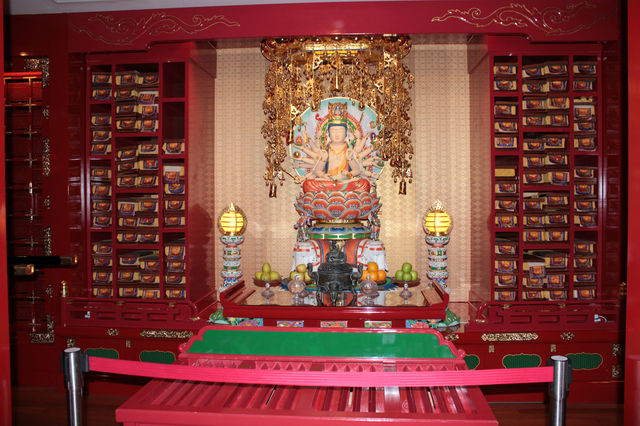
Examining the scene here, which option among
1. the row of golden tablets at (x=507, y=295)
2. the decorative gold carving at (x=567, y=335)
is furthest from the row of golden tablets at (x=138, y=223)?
the decorative gold carving at (x=567, y=335)

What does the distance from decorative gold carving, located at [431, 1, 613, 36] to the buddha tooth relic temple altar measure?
0.04ft

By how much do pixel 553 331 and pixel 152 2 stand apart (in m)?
3.66

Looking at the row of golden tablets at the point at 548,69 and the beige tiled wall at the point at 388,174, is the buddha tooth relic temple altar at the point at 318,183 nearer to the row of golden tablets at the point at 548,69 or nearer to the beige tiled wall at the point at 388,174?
the row of golden tablets at the point at 548,69

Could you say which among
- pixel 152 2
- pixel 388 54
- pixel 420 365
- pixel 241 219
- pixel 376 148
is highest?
pixel 152 2

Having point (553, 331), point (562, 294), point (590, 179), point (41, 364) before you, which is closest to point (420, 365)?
point (553, 331)

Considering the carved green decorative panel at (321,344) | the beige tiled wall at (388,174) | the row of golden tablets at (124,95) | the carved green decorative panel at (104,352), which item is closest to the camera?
the carved green decorative panel at (321,344)

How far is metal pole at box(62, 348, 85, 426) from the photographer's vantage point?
1.56 meters

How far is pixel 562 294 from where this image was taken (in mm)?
3645

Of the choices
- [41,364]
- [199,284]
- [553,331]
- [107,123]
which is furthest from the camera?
[199,284]

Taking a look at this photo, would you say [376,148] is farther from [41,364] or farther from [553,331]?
[41,364]

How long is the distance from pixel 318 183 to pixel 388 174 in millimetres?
791

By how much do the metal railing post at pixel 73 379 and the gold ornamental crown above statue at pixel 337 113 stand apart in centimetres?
303

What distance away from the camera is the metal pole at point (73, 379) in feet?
5.12

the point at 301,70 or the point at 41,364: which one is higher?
the point at 301,70
